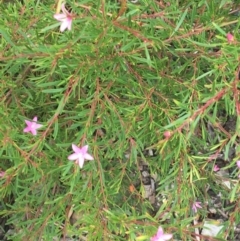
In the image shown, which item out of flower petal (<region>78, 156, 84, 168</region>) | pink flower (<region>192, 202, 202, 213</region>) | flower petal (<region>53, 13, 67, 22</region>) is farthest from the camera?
pink flower (<region>192, 202, 202, 213</region>)

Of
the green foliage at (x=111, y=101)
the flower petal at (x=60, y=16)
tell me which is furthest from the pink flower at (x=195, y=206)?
the flower petal at (x=60, y=16)

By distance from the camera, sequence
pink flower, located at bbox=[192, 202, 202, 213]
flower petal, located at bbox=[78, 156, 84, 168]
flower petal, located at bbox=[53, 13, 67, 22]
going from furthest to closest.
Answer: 1. pink flower, located at bbox=[192, 202, 202, 213]
2. flower petal, located at bbox=[78, 156, 84, 168]
3. flower petal, located at bbox=[53, 13, 67, 22]

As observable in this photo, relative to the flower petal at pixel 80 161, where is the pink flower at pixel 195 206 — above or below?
below

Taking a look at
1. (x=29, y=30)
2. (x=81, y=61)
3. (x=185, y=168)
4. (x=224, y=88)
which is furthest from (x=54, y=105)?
(x=224, y=88)

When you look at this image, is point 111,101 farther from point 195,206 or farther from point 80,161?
point 195,206

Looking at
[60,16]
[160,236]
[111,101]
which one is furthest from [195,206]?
[60,16]

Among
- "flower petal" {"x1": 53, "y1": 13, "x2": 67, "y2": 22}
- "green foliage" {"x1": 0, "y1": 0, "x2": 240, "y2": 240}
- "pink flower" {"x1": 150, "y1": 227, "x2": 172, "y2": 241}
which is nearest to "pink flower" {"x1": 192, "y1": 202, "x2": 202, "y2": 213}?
"green foliage" {"x1": 0, "y1": 0, "x2": 240, "y2": 240}

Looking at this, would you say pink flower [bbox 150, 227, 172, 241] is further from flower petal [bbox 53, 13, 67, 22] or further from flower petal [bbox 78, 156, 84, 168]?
flower petal [bbox 53, 13, 67, 22]

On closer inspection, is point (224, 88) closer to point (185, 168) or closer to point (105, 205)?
point (185, 168)

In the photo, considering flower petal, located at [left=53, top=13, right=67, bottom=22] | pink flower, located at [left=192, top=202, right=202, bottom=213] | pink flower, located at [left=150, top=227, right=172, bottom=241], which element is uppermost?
flower petal, located at [left=53, top=13, right=67, bottom=22]

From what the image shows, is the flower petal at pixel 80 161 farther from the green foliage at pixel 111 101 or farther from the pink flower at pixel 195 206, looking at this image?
the pink flower at pixel 195 206
